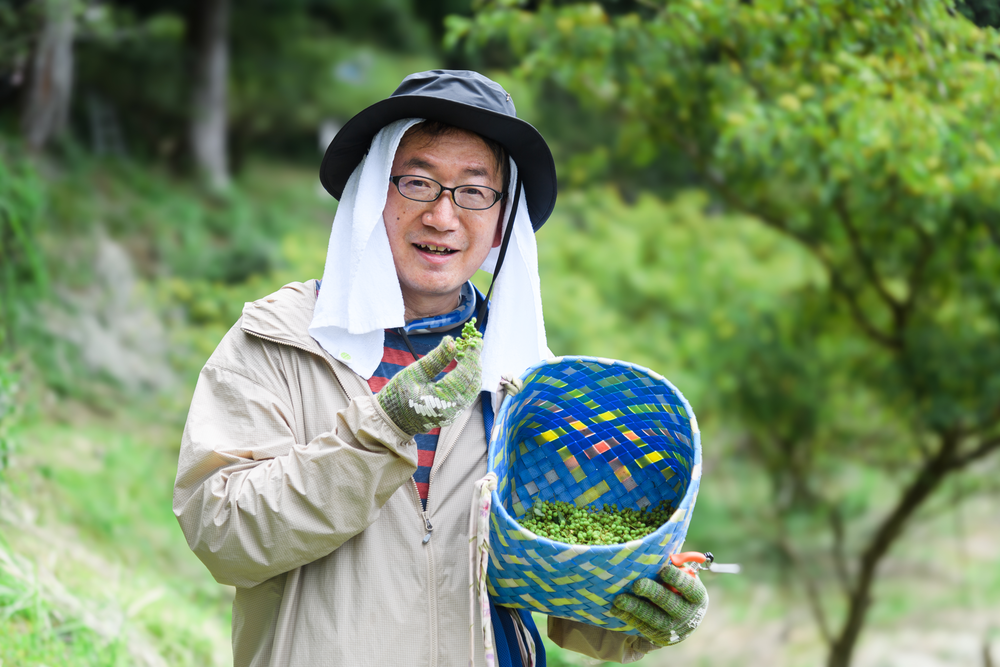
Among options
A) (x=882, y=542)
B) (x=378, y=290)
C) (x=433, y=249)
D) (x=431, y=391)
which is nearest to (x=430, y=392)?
(x=431, y=391)

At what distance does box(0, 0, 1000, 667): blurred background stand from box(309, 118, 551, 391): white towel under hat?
3.67ft

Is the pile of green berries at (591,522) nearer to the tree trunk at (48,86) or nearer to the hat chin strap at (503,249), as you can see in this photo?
the hat chin strap at (503,249)

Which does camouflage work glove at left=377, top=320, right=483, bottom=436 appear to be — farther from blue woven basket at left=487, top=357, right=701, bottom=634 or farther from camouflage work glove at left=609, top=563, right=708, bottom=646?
camouflage work glove at left=609, top=563, right=708, bottom=646

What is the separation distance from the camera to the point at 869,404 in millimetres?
7227

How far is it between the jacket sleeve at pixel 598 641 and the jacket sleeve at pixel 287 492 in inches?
25.1

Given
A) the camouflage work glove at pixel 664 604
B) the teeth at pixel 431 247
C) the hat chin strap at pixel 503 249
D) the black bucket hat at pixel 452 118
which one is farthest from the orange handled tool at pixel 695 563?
the black bucket hat at pixel 452 118

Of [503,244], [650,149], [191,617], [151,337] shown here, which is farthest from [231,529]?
[151,337]

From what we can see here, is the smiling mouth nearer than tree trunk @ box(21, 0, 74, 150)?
Yes

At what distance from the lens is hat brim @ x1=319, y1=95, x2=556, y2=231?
1.72 m

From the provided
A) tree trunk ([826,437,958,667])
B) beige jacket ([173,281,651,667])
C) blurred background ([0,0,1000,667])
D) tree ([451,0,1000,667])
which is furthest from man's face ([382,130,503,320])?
tree trunk ([826,437,958,667])

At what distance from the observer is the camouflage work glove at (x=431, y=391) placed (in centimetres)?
138

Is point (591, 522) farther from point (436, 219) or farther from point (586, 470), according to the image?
point (436, 219)

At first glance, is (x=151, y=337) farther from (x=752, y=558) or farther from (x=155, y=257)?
(x=752, y=558)

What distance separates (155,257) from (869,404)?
21.9 ft
